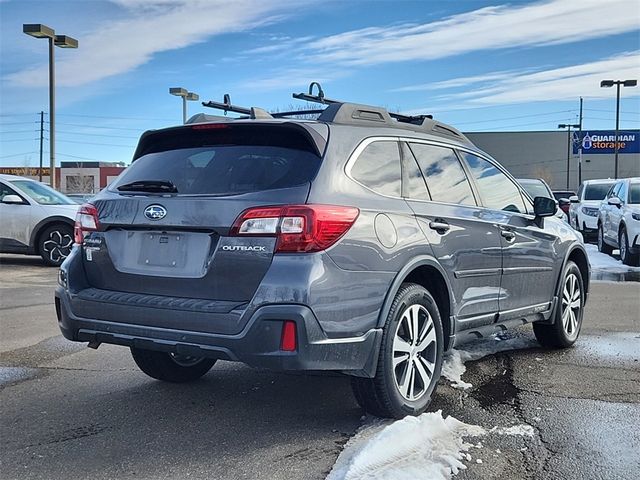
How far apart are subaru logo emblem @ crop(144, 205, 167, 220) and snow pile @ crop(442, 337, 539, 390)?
7.78 feet

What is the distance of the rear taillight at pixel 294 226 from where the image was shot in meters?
3.43

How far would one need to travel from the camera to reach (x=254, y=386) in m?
4.78

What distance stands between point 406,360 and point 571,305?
284 centimetres

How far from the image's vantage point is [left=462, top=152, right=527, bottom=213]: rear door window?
5.16 m

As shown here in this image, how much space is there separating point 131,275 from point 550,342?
3917mm

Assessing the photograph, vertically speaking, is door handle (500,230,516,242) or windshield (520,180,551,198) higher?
windshield (520,180,551,198)

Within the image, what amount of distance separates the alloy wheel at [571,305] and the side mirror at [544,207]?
792mm

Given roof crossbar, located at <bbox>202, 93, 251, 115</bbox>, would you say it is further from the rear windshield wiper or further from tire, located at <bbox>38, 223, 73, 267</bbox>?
tire, located at <bbox>38, 223, 73, 267</bbox>

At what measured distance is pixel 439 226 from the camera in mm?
4320

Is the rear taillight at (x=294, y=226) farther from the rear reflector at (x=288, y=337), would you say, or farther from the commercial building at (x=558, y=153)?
the commercial building at (x=558, y=153)

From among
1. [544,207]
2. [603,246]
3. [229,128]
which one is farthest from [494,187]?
[603,246]

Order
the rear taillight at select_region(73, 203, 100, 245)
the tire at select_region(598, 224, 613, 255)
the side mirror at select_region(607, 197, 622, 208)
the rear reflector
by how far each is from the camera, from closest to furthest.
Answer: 1. the rear reflector
2. the rear taillight at select_region(73, 203, 100, 245)
3. the side mirror at select_region(607, 197, 622, 208)
4. the tire at select_region(598, 224, 613, 255)

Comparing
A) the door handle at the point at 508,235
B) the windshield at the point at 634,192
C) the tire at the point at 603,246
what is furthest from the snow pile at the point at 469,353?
the tire at the point at 603,246

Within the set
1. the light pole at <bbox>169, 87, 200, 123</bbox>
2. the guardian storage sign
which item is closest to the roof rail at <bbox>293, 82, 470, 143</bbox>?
the light pole at <bbox>169, 87, 200, 123</bbox>
